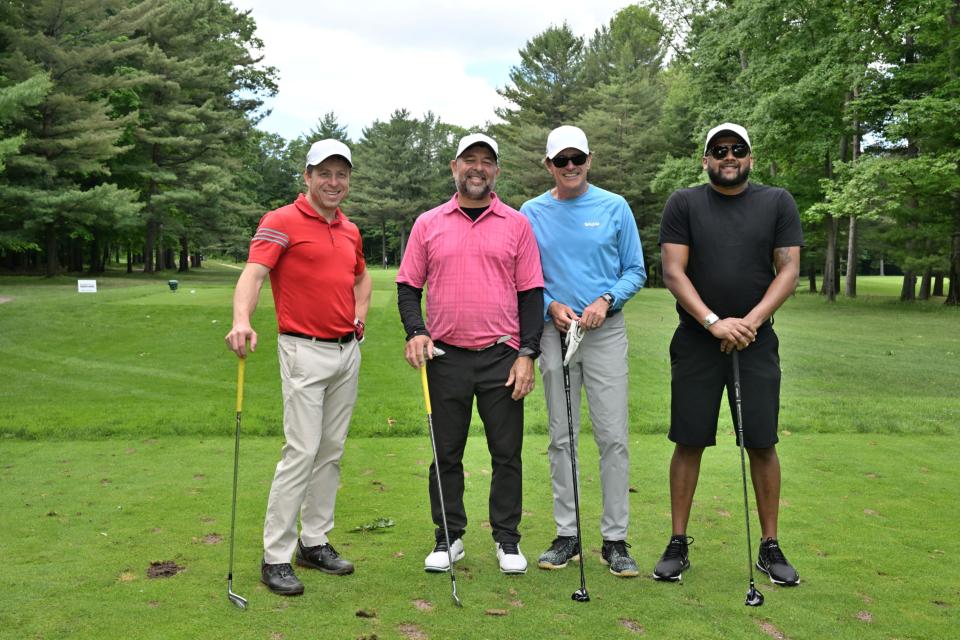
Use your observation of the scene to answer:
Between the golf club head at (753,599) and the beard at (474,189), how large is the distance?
6.73 ft

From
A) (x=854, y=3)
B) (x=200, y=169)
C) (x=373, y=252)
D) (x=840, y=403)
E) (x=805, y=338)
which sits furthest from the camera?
(x=373, y=252)

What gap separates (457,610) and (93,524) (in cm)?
213

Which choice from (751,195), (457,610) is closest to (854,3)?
(751,195)

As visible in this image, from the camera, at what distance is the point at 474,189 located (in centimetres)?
383

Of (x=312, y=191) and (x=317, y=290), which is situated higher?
(x=312, y=191)

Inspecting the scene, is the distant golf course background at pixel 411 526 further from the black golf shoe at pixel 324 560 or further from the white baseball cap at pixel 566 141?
the white baseball cap at pixel 566 141

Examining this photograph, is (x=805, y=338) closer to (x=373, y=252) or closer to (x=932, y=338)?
(x=932, y=338)

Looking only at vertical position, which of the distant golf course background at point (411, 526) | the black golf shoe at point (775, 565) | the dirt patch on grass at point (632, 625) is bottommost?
the distant golf course background at point (411, 526)

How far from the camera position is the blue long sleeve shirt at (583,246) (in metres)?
3.96

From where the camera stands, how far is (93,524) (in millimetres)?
4180

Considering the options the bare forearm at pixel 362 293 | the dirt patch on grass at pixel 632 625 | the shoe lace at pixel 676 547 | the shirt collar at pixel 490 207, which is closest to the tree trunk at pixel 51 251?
the bare forearm at pixel 362 293

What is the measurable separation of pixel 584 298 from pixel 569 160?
26.0 inches

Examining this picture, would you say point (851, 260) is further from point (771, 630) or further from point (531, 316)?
point (771, 630)

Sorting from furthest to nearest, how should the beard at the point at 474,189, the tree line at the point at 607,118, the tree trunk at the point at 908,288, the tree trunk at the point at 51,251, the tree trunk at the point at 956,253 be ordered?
the tree trunk at the point at 51,251
the tree trunk at the point at 908,288
the tree trunk at the point at 956,253
the tree line at the point at 607,118
the beard at the point at 474,189
